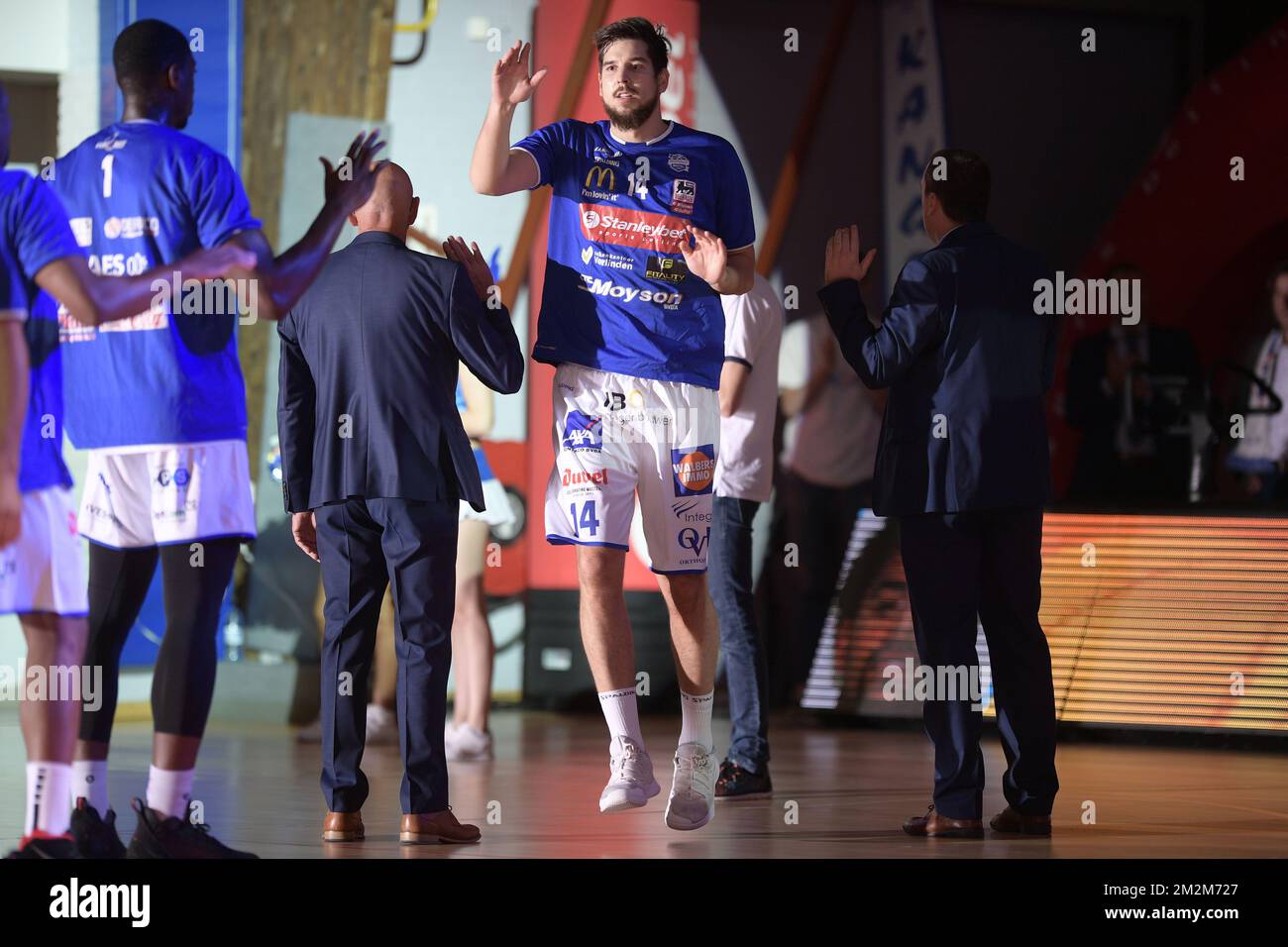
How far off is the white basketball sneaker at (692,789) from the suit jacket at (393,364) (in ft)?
2.82

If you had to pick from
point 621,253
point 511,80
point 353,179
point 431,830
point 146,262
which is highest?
point 511,80

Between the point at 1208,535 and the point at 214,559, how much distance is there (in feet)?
14.4

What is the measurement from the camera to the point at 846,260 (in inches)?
175

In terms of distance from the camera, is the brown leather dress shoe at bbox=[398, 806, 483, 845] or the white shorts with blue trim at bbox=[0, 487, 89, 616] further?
the brown leather dress shoe at bbox=[398, 806, 483, 845]

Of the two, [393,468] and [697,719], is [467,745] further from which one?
[393,468]

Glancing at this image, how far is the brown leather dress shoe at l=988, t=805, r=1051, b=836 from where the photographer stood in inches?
173

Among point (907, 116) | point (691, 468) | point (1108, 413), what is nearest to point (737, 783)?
point (691, 468)

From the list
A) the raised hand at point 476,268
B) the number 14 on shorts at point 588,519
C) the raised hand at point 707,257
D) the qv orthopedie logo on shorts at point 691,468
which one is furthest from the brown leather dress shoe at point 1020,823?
the raised hand at point 476,268

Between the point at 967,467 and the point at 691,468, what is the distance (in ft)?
2.31

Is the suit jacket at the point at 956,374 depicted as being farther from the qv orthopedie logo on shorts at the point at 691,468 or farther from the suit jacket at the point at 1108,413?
the suit jacket at the point at 1108,413

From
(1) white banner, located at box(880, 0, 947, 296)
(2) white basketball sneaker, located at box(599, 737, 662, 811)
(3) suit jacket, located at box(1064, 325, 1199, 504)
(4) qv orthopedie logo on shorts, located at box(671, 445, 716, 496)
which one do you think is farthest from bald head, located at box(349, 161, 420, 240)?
(1) white banner, located at box(880, 0, 947, 296)

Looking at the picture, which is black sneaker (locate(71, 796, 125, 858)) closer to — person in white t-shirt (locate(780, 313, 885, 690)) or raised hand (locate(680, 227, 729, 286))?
raised hand (locate(680, 227, 729, 286))

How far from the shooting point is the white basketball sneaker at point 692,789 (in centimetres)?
428
